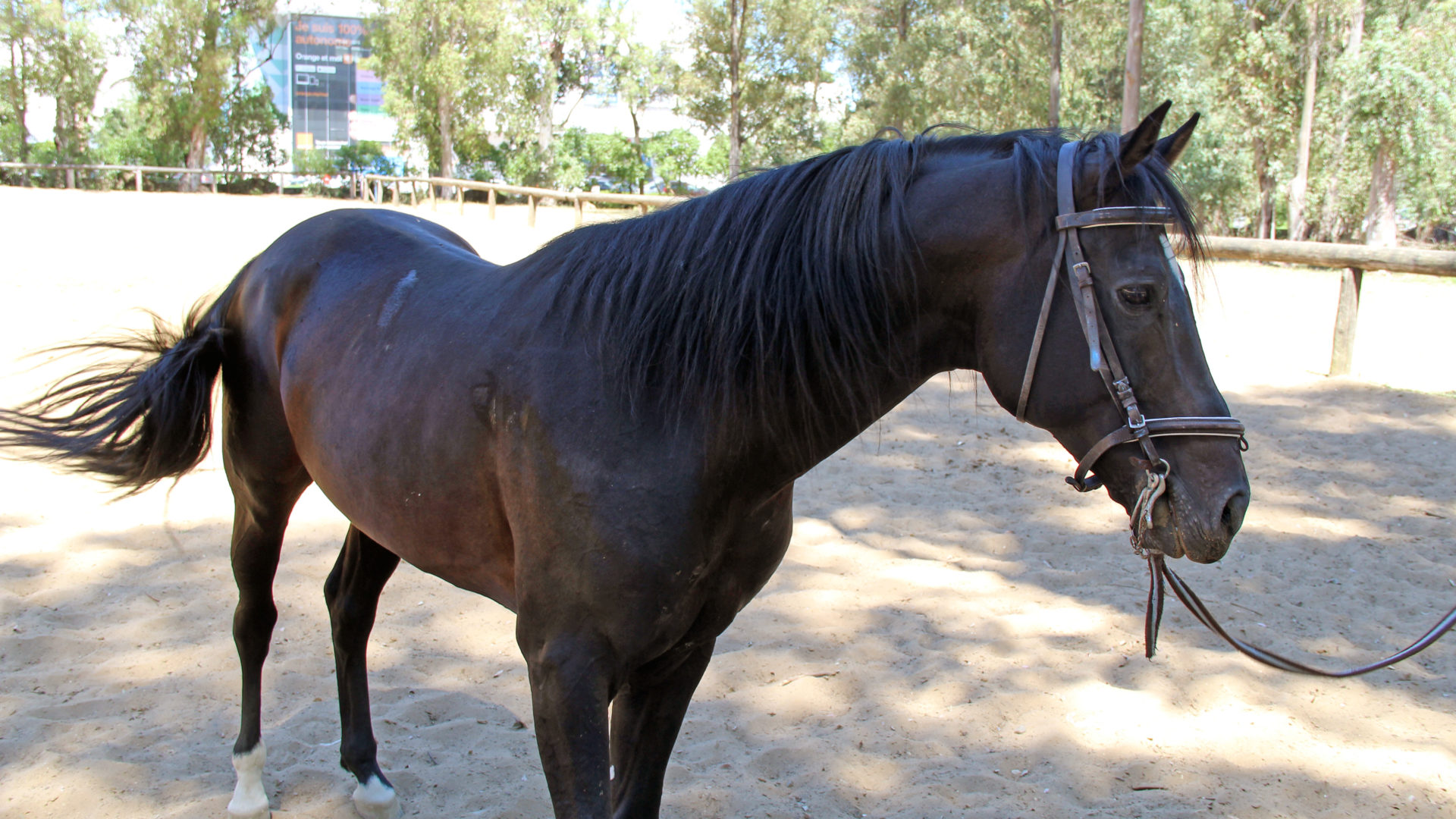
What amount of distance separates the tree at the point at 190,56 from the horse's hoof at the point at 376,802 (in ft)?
123

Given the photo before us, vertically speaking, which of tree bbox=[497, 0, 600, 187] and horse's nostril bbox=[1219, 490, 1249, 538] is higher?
tree bbox=[497, 0, 600, 187]

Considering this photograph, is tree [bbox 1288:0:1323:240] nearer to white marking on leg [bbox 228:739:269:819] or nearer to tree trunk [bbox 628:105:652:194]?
tree trunk [bbox 628:105:652:194]

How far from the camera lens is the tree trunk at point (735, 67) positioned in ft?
119

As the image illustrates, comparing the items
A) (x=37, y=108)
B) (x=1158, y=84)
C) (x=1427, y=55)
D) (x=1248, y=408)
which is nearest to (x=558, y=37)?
(x=37, y=108)

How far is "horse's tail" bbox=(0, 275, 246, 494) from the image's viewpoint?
2.59 metres

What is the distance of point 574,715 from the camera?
5.46ft

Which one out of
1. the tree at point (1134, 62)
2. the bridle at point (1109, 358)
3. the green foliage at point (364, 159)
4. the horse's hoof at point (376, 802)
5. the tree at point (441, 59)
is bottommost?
the horse's hoof at point (376, 802)

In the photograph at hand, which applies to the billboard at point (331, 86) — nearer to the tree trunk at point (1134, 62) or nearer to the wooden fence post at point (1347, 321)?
the tree trunk at point (1134, 62)

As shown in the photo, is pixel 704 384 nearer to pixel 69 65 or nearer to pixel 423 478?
pixel 423 478

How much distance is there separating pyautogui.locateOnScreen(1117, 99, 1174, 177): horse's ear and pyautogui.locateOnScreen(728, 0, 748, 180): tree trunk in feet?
116

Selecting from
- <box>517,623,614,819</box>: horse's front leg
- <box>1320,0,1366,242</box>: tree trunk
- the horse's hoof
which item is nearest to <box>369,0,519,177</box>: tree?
<box>1320,0,1366,242</box>: tree trunk

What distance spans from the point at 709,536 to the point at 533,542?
323 mm

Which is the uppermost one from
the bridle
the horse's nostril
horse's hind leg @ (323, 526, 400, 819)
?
the bridle

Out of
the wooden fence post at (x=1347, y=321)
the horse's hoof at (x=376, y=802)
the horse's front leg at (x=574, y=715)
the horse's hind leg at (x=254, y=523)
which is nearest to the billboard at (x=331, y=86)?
the wooden fence post at (x=1347, y=321)
